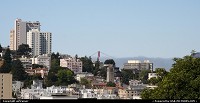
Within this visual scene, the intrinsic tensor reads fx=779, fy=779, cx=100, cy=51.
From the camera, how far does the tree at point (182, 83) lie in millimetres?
25234

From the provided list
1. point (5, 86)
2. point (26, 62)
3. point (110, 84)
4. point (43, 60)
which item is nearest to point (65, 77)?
point (110, 84)

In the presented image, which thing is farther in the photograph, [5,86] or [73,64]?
[73,64]

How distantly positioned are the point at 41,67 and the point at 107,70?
16064mm

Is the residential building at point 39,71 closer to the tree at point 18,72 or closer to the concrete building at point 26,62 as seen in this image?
the tree at point 18,72

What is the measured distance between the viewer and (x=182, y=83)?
85.0ft

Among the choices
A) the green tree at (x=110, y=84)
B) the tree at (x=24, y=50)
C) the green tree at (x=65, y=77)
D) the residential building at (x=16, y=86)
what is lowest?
the residential building at (x=16, y=86)

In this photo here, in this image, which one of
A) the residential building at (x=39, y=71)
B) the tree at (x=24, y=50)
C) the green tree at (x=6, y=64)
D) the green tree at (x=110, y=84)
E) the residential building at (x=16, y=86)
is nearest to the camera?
the residential building at (x=16, y=86)

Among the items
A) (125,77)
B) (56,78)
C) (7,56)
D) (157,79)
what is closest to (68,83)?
(56,78)

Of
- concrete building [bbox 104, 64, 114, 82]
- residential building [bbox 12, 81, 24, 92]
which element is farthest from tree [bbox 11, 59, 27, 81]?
concrete building [bbox 104, 64, 114, 82]

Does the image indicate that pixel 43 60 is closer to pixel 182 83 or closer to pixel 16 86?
pixel 16 86

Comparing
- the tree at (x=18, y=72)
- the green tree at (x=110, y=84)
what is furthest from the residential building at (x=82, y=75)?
the tree at (x=18, y=72)

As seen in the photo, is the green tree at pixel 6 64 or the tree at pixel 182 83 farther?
the green tree at pixel 6 64

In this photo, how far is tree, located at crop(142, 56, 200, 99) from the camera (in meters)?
25.2

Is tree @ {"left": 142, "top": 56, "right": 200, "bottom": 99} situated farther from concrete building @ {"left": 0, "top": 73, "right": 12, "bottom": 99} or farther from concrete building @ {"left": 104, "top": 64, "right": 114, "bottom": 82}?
concrete building @ {"left": 104, "top": 64, "right": 114, "bottom": 82}
